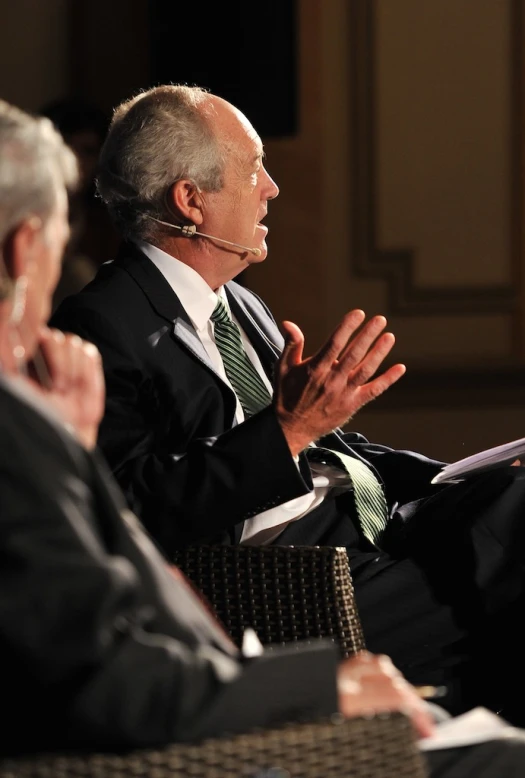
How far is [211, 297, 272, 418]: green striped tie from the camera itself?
2.26 m

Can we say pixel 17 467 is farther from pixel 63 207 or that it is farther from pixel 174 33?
pixel 174 33

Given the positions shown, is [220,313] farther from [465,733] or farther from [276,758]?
[276,758]

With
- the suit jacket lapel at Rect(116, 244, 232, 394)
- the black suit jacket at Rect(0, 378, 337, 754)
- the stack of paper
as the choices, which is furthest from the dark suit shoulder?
the stack of paper

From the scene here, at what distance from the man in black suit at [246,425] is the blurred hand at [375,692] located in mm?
687

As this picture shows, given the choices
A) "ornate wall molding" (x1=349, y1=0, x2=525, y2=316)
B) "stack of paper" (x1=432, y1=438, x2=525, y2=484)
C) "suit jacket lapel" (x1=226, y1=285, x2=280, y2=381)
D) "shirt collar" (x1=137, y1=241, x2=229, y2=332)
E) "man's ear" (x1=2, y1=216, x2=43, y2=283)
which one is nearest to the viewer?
"man's ear" (x1=2, y1=216, x2=43, y2=283)

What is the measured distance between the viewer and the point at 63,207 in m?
1.19

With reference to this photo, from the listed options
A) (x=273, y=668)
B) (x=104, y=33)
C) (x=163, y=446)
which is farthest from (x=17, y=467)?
(x=104, y=33)

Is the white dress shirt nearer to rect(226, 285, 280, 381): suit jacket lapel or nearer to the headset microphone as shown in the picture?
the headset microphone

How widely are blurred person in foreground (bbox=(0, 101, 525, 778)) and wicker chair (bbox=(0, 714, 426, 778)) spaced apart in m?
0.02

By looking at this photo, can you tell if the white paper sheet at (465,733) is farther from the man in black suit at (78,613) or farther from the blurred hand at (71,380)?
the blurred hand at (71,380)

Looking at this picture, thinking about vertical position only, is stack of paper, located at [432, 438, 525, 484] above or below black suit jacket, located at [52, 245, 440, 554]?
below

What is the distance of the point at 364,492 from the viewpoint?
2.26 metres

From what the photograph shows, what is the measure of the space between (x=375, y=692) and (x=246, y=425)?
77 centimetres

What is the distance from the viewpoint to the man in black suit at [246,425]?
6.22 feet
